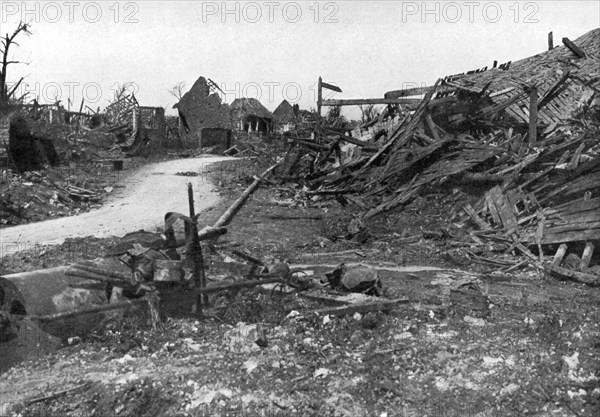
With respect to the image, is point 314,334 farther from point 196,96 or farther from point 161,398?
point 196,96

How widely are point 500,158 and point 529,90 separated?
15.4ft

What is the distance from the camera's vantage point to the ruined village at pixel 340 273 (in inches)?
184

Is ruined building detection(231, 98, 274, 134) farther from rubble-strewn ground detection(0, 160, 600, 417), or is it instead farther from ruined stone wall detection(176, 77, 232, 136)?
Result: rubble-strewn ground detection(0, 160, 600, 417)

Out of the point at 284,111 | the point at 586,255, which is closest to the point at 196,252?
the point at 586,255

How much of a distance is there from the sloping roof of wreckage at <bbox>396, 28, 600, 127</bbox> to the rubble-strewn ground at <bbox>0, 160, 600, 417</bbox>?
855 cm

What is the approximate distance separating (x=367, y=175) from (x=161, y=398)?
36.1 feet

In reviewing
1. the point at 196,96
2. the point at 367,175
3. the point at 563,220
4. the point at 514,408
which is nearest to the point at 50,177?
the point at 367,175

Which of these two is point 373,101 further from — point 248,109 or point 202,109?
point 248,109

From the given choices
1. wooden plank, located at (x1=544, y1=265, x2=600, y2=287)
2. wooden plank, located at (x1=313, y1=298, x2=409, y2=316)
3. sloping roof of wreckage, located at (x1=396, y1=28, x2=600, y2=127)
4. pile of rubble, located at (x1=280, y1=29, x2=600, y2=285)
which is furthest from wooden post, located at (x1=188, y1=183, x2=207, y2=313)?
sloping roof of wreckage, located at (x1=396, y1=28, x2=600, y2=127)

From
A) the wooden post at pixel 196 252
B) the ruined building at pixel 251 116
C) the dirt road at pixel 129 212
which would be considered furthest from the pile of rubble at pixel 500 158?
the ruined building at pixel 251 116

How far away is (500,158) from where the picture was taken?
485 inches

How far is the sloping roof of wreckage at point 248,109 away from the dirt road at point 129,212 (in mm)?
25074

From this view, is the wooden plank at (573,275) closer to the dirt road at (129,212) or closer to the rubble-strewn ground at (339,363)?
the rubble-strewn ground at (339,363)

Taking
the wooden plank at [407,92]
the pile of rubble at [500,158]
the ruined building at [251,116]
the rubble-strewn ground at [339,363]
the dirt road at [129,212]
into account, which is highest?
the ruined building at [251,116]
